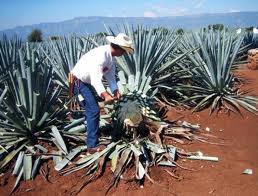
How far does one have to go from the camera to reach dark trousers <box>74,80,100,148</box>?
3894 mm

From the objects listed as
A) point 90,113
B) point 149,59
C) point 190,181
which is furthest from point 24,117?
point 149,59

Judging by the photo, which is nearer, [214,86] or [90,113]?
[90,113]

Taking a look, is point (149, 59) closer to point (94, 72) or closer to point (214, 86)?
point (214, 86)

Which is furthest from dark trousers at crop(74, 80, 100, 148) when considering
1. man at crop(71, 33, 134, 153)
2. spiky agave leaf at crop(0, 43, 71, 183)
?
spiky agave leaf at crop(0, 43, 71, 183)

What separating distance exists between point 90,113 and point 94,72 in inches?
18.7

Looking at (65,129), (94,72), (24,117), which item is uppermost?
(94,72)

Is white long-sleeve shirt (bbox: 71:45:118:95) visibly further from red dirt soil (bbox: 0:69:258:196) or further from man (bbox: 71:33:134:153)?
red dirt soil (bbox: 0:69:258:196)

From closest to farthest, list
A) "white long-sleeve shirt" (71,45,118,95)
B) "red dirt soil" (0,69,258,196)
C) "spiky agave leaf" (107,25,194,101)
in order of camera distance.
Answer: "red dirt soil" (0,69,258,196) < "white long-sleeve shirt" (71,45,118,95) < "spiky agave leaf" (107,25,194,101)

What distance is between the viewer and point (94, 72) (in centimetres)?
369

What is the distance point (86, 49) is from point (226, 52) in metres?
2.46

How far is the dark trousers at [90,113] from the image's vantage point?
153 inches

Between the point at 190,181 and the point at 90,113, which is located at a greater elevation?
the point at 90,113

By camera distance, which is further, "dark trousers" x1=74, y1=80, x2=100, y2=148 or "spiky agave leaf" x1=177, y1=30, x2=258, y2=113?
"spiky agave leaf" x1=177, y1=30, x2=258, y2=113

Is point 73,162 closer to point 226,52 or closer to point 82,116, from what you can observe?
point 82,116
